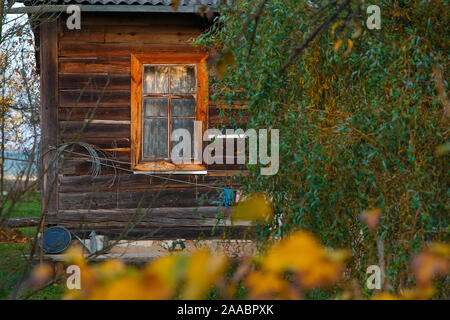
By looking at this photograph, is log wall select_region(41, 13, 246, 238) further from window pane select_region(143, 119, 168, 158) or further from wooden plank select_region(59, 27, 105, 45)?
window pane select_region(143, 119, 168, 158)

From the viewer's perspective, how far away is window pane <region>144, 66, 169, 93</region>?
7109mm

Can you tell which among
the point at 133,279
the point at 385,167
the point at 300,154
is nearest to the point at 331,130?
the point at 300,154

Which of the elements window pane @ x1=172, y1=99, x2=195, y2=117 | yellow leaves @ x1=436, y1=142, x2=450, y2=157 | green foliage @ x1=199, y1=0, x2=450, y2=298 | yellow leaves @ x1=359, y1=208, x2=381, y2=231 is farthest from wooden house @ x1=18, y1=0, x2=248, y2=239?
yellow leaves @ x1=359, y1=208, x2=381, y2=231

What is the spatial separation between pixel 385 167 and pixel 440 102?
26.3 inches

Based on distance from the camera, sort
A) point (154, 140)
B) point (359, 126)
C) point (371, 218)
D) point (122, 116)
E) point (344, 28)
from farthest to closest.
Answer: point (154, 140), point (122, 116), point (359, 126), point (344, 28), point (371, 218)

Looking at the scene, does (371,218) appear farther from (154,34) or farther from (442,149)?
(154,34)

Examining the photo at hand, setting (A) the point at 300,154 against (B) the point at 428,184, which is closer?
(B) the point at 428,184

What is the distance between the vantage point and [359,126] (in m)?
3.32

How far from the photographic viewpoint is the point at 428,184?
3.21 metres

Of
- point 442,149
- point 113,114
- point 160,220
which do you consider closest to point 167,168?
point 160,220

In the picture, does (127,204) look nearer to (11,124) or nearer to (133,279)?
(133,279)

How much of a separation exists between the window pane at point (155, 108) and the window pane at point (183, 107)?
0.14m

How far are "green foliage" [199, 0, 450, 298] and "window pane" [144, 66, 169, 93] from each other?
3.19m

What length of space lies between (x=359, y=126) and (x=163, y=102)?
421 centimetres
